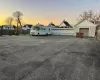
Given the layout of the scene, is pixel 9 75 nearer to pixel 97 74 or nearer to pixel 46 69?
pixel 46 69

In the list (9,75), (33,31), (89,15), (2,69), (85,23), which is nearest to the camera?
(9,75)

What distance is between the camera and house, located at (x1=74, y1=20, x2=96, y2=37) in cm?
4375

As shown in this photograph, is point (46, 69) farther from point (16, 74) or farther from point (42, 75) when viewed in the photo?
point (16, 74)

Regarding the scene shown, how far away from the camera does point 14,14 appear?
73.0 m

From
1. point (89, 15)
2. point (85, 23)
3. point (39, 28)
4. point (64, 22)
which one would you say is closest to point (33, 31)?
point (39, 28)

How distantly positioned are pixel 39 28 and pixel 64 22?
30.2 meters

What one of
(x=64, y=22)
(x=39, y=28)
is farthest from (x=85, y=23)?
(x=64, y=22)

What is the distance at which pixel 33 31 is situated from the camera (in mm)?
40969

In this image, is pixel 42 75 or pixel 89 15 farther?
pixel 89 15

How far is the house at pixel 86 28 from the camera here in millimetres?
43747

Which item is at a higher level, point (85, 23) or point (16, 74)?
point (85, 23)

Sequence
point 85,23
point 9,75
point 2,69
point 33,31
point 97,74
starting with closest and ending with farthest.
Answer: point 9,75 < point 97,74 < point 2,69 < point 33,31 < point 85,23

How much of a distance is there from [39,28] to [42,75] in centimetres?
3535

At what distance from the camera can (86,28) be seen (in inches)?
1754
